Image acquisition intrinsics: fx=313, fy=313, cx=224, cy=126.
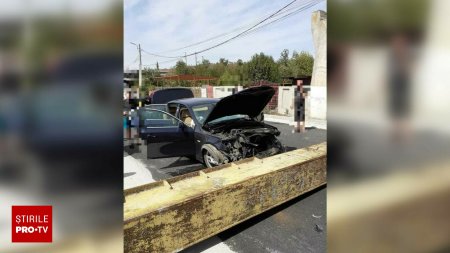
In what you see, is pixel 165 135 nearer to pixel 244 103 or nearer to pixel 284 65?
pixel 244 103

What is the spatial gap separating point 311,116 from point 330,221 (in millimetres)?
14592

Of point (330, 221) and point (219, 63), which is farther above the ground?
point (219, 63)

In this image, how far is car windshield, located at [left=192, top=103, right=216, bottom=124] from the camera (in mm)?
6174

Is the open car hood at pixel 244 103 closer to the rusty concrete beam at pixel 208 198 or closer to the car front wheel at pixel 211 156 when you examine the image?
the car front wheel at pixel 211 156

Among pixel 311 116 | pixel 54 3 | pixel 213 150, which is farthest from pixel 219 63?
pixel 54 3

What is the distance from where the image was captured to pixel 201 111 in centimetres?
632

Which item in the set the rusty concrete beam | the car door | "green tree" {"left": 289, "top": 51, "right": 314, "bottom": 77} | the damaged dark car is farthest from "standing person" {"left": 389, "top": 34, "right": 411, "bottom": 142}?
"green tree" {"left": 289, "top": 51, "right": 314, "bottom": 77}

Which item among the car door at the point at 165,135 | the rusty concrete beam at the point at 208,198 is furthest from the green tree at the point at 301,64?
the rusty concrete beam at the point at 208,198

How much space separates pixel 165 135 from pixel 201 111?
0.97 metres

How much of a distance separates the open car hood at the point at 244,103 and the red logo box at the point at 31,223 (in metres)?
4.61

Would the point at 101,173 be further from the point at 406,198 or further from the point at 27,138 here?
the point at 406,198

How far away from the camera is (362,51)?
36.9 inches

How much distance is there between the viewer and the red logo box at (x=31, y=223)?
951 mm

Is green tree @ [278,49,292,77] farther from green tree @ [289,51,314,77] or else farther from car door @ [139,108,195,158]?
car door @ [139,108,195,158]
